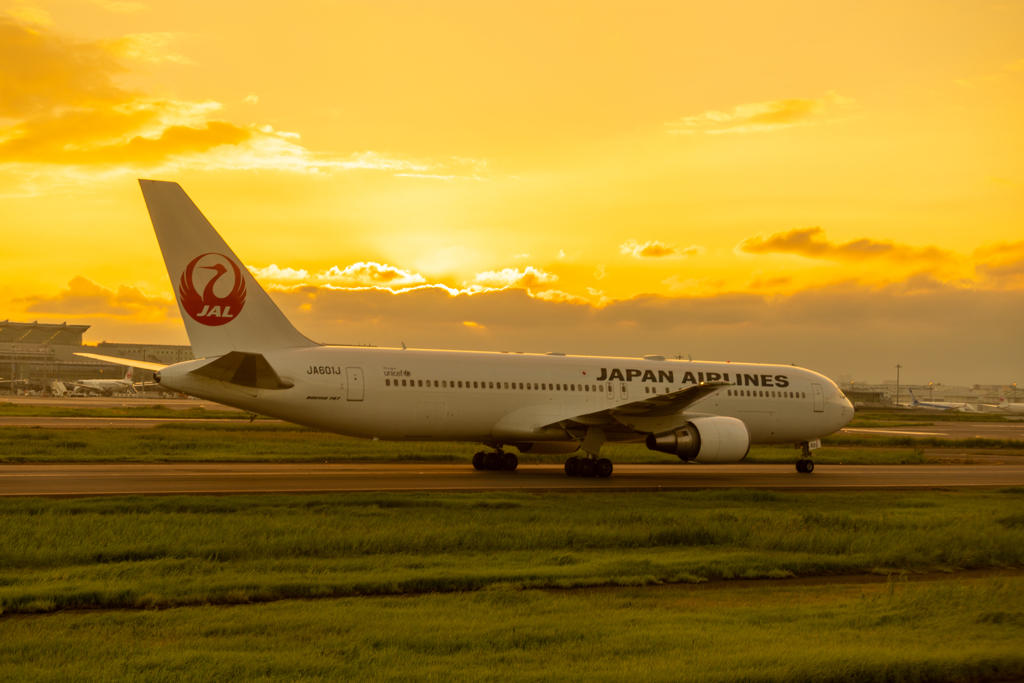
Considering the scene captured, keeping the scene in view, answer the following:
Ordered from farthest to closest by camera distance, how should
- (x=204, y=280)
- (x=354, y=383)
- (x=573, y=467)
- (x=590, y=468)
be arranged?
(x=573, y=467)
(x=590, y=468)
(x=354, y=383)
(x=204, y=280)

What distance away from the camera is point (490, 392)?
84.2 ft

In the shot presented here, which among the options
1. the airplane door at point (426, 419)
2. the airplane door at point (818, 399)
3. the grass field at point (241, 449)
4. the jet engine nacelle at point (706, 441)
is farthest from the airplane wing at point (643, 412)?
the airplane door at point (818, 399)

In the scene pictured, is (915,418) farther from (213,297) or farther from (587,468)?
(213,297)

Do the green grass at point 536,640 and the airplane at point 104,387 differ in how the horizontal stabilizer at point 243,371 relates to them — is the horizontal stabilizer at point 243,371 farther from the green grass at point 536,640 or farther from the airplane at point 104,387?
the airplane at point 104,387

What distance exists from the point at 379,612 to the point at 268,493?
1042cm

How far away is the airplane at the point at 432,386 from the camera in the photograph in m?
22.0

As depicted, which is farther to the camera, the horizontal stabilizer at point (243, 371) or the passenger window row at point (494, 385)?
the passenger window row at point (494, 385)

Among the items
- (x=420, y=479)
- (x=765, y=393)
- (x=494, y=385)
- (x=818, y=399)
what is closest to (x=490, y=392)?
(x=494, y=385)

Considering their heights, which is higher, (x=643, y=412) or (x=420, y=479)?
(x=643, y=412)

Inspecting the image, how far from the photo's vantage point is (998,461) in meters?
36.6

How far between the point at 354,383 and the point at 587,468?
740 centimetres

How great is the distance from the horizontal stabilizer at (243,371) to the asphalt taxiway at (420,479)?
2.43m

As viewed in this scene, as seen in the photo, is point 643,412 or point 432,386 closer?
point 432,386

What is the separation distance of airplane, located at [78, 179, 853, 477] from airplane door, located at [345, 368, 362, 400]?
3 cm
